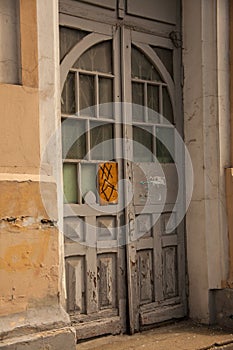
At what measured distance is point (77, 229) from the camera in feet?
13.3

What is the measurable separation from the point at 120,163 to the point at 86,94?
0.64 meters

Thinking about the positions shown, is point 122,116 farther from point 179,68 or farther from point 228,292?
point 228,292

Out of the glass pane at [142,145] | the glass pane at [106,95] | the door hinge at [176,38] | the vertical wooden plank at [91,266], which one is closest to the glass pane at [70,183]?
the vertical wooden plank at [91,266]

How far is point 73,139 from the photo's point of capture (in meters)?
4.07

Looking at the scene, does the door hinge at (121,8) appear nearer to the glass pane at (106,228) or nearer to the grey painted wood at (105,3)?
the grey painted wood at (105,3)

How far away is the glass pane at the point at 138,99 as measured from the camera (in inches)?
176

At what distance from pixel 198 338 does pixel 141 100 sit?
81.8 inches

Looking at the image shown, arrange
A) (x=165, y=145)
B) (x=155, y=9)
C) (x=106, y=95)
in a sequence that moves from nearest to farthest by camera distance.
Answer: (x=106, y=95)
(x=155, y=9)
(x=165, y=145)

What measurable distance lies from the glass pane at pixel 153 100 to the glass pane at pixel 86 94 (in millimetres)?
624

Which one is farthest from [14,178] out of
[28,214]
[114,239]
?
[114,239]

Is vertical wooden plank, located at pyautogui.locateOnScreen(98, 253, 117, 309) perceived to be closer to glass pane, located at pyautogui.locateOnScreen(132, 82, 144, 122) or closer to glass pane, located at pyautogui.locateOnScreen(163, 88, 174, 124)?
glass pane, located at pyautogui.locateOnScreen(132, 82, 144, 122)

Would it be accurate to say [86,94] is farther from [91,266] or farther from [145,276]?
[145,276]

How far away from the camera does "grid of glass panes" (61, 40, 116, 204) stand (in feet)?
13.3

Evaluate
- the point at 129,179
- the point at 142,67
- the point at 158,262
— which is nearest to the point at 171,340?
the point at 158,262
